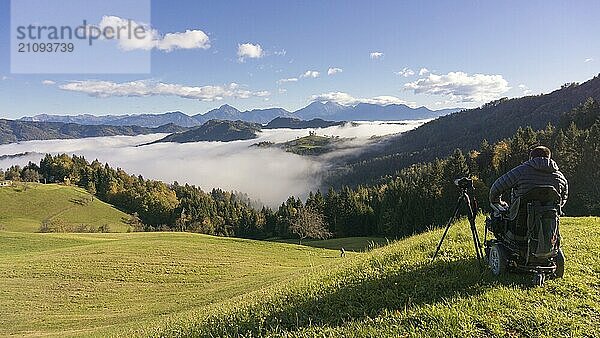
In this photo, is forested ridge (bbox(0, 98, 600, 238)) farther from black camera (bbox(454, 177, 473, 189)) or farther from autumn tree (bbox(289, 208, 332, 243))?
autumn tree (bbox(289, 208, 332, 243))

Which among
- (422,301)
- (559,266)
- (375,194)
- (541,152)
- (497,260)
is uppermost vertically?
(541,152)

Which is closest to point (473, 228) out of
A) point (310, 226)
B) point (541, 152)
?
point (541, 152)

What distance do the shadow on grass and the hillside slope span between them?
0.07 feet

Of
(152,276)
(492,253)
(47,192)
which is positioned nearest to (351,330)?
(492,253)

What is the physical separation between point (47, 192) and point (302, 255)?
12644 cm

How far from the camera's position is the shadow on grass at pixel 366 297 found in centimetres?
804

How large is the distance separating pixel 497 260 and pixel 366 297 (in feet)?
9.42

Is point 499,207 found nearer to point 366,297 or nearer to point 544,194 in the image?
point 544,194

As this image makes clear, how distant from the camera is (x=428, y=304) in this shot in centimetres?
761

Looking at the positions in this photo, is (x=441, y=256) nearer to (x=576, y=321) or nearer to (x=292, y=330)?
(x=576, y=321)

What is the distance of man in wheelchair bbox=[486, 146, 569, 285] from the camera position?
7.75 metres

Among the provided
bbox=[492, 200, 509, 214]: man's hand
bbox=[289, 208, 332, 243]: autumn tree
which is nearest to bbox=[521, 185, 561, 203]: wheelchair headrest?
bbox=[492, 200, 509, 214]: man's hand

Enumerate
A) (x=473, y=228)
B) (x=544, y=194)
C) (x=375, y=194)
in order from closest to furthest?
(x=544, y=194)
(x=473, y=228)
(x=375, y=194)

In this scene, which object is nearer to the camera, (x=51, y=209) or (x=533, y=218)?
(x=533, y=218)
